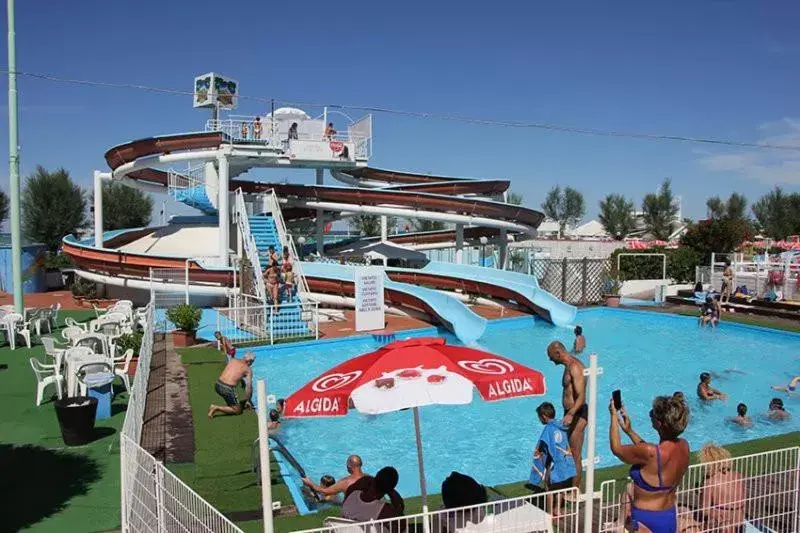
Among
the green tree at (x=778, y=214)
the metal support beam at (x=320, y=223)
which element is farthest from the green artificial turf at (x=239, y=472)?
the green tree at (x=778, y=214)

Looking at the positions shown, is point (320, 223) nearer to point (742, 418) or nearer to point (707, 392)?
point (707, 392)

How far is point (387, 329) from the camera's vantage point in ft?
56.8

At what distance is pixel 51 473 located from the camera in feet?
23.1

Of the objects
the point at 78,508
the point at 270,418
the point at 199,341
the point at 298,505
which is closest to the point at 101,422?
the point at 270,418

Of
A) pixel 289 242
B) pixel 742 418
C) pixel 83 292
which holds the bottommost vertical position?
pixel 742 418

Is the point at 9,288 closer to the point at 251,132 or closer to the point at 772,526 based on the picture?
the point at 251,132

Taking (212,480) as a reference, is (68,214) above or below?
above

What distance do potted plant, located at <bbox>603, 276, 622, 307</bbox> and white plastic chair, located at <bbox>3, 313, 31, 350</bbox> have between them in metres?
Answer: 18.3

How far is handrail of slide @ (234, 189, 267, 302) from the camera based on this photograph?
16219 mm

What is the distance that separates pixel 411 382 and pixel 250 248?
565 inches

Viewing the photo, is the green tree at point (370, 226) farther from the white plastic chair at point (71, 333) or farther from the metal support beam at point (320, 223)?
the white plastic chair at point (71, 333)

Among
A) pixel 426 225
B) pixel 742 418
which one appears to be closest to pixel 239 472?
pixel 742 418

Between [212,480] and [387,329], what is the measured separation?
1067cm

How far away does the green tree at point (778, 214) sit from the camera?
5531cm
